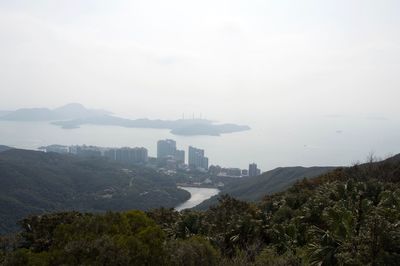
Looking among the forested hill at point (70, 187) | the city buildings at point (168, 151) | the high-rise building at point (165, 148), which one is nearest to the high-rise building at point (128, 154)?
the city buildings at point (168, 151)

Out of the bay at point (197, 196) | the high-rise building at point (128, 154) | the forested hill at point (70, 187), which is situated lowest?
the bay at point (197, 196)

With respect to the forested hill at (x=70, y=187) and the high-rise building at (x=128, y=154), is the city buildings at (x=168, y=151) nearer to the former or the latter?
the high-rise building at (x=128, y=154)

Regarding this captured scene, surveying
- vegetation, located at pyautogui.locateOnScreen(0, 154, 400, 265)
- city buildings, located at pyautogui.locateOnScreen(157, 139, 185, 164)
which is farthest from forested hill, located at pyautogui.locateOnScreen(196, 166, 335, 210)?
city buildings, located at pyautogui.locateOnScreen(157, 139, 185, 164)

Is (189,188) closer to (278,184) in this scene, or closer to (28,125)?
(278,184)

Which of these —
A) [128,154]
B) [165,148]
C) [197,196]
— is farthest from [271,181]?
[165,148]

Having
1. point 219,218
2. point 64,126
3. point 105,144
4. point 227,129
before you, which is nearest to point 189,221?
point 219,218
